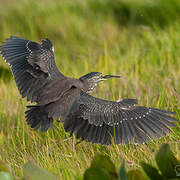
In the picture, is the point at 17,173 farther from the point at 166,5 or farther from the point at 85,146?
the point at 166,5

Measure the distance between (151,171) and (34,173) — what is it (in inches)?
26.1

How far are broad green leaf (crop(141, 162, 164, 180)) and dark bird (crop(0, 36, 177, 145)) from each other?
1.03 meters

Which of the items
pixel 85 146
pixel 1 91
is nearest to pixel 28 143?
pixel 85 146

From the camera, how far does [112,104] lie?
3.56 meters

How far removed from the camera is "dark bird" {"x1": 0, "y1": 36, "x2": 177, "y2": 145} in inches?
137

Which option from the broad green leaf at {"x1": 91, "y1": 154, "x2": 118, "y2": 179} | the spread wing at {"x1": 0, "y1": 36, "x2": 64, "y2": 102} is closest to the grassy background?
the broad green leaf at {"x1": 91, "y1": 154, "x2": 118, "y2": 179}

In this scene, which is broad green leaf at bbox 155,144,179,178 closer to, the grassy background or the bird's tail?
the grassy background

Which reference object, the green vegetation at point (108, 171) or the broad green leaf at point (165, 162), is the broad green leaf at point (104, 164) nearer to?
the green vegetation at point (108, 171)

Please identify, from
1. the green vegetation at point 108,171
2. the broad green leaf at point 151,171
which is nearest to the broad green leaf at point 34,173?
the green vegetation at point 108,171

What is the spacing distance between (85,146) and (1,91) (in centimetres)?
187

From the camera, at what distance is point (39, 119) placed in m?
3.71

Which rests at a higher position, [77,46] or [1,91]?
[77,46]

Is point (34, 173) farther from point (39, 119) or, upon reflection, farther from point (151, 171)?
point (39, 119)

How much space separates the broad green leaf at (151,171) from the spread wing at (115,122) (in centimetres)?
102
